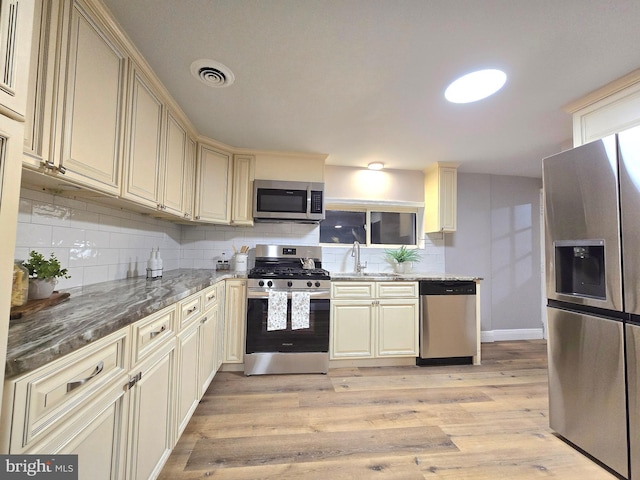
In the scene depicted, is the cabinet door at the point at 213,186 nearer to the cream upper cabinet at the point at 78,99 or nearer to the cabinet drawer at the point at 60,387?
Result: the cream upper cabinet at the point at 78,99

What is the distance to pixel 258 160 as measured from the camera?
2.92 metres

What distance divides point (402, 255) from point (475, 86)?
192 cm

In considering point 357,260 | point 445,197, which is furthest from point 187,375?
point 445,197

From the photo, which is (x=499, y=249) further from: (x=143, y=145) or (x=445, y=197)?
(x=143, y=145)

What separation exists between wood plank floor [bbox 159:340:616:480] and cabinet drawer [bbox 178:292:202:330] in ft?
2.38

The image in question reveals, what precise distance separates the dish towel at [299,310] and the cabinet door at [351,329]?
305 millimetres

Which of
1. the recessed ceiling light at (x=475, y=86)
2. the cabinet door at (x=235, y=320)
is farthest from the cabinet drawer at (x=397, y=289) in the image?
the recessed ceiling light at (x=475, y=86)

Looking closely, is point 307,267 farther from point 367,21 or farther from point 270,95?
point 367,21

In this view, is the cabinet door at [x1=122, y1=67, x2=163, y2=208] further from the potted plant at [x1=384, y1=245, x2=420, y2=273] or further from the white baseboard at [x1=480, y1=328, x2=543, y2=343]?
the white baseboard at [x1=480, y1=328, x2=543, y2=343]

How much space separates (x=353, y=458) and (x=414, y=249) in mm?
2516

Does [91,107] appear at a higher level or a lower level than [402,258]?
higher

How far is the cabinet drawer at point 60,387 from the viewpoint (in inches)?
22.6

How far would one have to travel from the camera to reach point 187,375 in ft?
5.14

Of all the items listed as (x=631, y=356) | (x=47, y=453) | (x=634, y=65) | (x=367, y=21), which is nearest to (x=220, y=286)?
(x=47, y=453)
